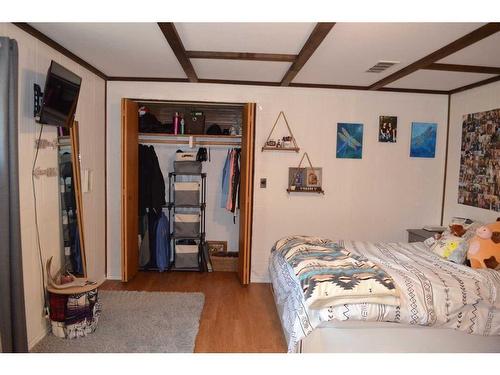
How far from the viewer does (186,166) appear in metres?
4.16

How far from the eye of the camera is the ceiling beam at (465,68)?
9.55 ft

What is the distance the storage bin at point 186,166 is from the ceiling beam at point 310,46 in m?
1.55

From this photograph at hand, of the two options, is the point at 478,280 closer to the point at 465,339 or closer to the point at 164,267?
the point at 465,339

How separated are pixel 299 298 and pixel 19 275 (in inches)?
68.0

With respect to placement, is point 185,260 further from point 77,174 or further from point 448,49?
point 448,49

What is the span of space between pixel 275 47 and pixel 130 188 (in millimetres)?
2248

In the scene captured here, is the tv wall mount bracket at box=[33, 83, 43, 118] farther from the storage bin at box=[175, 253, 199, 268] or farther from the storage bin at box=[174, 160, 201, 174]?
the storage bin at box=[175, 253, 199, 268]

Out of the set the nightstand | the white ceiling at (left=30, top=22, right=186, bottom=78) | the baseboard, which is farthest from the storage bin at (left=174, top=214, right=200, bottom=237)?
the nightstand

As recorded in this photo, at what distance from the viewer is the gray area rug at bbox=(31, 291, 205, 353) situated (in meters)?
2.46

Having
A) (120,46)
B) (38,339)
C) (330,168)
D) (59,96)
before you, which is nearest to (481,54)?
(330,168)

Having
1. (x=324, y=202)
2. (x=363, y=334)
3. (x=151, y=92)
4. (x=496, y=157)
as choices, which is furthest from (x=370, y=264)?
(x=151, y=92)

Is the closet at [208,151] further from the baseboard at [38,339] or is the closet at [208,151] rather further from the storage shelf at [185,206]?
the baseboard at [38,339]

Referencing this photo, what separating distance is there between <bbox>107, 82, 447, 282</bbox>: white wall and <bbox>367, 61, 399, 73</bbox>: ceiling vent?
2.52 feet

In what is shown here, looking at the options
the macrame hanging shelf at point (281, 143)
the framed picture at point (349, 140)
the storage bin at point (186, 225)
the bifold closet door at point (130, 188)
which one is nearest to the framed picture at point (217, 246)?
the storage bin at point (186, 225)
